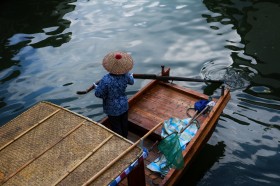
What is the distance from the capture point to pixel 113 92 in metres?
6.17

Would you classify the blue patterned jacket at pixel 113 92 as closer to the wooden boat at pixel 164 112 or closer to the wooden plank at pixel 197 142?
the wooden boat at pixel 164 112

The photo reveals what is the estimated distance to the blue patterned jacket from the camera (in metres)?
6.09

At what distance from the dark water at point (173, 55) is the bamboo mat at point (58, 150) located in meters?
3.24

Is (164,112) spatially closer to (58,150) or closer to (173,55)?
(58,150)

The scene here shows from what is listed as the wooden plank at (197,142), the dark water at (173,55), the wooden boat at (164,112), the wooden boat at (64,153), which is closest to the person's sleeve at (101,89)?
the wooden boat at (64,153)

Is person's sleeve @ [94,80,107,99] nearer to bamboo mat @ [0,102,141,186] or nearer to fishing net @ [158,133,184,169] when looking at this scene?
bamboo mat @ [0,102,141,186]

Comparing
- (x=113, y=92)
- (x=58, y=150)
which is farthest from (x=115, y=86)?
(x=58, y=150)

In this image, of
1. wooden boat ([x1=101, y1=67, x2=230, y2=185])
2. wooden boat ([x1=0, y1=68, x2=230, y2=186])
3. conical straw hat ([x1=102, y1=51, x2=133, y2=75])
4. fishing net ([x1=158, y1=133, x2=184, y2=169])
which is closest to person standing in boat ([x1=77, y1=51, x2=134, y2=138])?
conical straw hat ([x1=102, y1=51, x2=133, y2=75])

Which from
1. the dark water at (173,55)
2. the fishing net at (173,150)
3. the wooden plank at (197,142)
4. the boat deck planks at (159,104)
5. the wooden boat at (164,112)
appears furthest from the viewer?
the dark water at (173,55)

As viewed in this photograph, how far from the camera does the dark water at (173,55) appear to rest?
26.5 feet

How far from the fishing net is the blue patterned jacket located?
1.16 m

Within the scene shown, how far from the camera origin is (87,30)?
13.4 meters

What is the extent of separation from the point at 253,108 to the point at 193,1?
7393 mm

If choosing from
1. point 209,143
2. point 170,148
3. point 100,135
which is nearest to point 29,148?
point 100,135
